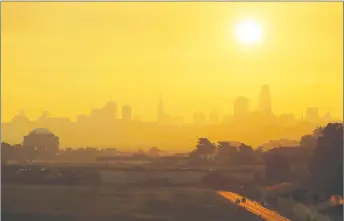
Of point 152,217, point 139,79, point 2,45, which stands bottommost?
point 152,217

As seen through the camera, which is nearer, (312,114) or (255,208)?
(312,114)

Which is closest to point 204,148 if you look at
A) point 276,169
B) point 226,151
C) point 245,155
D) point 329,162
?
point 226,151

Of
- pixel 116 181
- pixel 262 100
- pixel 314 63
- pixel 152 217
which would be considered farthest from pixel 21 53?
pixel 314 63

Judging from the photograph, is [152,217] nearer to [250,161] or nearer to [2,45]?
[250,161]

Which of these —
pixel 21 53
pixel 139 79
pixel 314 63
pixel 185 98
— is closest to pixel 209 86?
pixel 185 98

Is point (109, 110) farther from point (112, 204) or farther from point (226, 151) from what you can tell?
point (226, 151)

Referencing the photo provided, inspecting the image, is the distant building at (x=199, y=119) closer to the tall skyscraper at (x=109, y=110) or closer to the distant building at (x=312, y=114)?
the tall skyscraper at (x=109, y=110)

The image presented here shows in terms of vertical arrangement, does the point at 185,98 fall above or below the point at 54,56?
below
